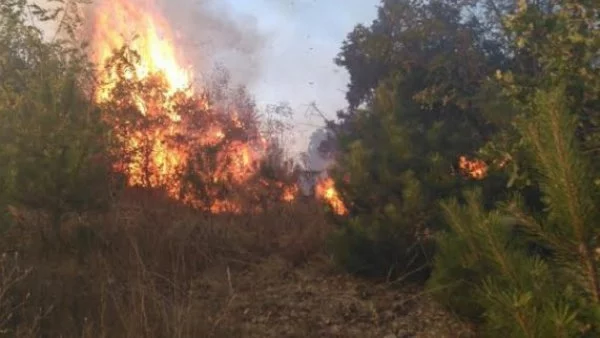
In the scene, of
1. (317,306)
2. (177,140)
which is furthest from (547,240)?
(177,140)

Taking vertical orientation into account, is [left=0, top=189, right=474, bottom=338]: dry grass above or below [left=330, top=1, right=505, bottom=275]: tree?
below

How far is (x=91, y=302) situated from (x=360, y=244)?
3.87 metres

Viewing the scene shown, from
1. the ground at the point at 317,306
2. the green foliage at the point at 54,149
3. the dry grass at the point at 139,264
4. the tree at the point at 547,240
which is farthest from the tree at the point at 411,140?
the tree at the point at 547,240

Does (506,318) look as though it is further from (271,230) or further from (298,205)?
(298,205)

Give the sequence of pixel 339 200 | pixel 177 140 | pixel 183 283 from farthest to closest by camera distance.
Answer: pixel 177 140
pixel 339 200
pixel 183 283

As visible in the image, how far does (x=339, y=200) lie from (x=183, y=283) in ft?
9.85

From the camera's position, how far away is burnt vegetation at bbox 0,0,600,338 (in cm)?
237

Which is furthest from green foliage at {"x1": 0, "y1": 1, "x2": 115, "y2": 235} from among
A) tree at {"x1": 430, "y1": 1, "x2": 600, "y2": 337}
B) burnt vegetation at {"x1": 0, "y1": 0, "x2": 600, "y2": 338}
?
tree at {"x1": 430, "y1": 1, "x2": 600, "y2": 337}

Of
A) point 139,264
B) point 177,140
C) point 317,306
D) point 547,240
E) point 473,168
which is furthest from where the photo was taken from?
point 177,140

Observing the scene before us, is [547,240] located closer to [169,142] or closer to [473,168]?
[473,168]

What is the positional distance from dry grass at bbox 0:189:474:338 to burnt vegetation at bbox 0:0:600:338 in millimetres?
39

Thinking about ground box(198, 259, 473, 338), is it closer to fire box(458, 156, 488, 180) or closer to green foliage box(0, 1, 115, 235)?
fire box(458, 156, 488, 180)

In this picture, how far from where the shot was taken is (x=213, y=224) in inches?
409

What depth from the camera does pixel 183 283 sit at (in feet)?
22.3
